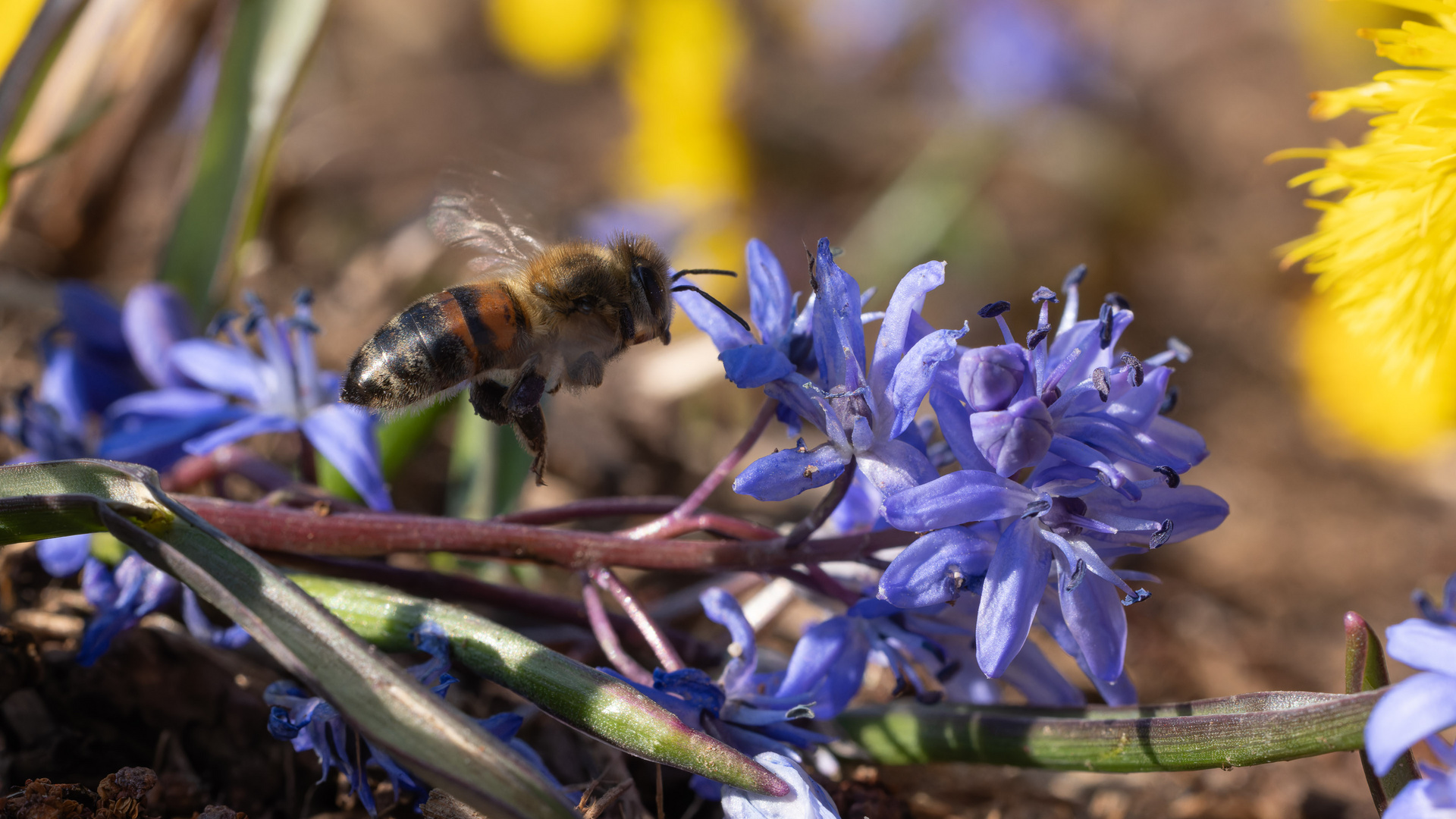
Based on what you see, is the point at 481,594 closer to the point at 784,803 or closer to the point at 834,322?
the point at 784,803

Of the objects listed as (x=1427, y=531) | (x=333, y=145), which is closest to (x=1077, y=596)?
(x=1427, y=531)

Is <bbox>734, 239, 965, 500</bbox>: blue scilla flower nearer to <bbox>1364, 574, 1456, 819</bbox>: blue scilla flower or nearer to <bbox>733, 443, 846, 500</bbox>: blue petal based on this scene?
<bbox>733, 443, 846, 500</bbox>: blue petal

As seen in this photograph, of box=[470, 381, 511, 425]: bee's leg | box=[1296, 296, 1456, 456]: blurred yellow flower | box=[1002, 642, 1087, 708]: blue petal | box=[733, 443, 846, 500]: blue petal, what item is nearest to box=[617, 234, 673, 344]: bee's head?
box=[470, 381, 511, 425]: bee's leg

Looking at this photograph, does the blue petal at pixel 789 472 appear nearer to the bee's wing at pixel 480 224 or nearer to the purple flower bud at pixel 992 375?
the purple flower bud at pixel 992 375

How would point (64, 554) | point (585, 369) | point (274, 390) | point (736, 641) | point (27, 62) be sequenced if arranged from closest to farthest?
1. point (736, 641)
2. point (585, 369)
3. point (64, 554)
4. point (274, 390)
5. point (27, 62)

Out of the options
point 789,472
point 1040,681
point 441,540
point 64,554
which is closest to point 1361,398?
point 1040,681

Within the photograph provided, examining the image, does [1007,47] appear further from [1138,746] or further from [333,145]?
[1138,746]

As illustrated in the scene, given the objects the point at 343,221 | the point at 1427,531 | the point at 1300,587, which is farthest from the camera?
→ the point at 343,221
